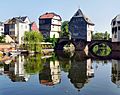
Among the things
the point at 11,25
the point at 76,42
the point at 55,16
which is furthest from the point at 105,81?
the point at 55,16

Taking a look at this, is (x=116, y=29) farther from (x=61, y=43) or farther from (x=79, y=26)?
(x=61, y=43)

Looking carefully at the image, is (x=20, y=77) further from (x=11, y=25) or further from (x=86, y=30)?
(x=11, y=25)

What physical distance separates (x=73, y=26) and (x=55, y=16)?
17645 mm

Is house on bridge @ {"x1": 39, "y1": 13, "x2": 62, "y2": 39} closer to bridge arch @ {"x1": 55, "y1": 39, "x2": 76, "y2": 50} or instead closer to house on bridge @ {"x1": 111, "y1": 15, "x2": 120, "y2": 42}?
bridge arch @ {"x1": 55, "y1": 39, "x2": 76, "y2": 50}

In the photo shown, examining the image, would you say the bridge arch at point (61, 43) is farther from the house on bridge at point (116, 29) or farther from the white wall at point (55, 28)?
the house on bridge at point (116, 29)

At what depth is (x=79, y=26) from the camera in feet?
338

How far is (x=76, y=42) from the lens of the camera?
10031 cm

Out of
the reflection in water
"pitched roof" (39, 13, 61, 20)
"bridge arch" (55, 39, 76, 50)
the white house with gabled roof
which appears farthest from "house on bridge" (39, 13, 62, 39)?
the reflection in water

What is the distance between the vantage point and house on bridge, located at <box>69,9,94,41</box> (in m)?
102

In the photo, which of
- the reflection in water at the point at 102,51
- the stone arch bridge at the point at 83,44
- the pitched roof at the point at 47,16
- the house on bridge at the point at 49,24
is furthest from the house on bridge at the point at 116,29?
the pitched roof at the point at 47,16

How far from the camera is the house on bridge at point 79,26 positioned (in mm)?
101625

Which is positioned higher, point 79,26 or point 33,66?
point 79,26

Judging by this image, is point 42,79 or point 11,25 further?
point 11,25

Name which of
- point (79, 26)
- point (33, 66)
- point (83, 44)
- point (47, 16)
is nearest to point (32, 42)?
point (83, 44)
